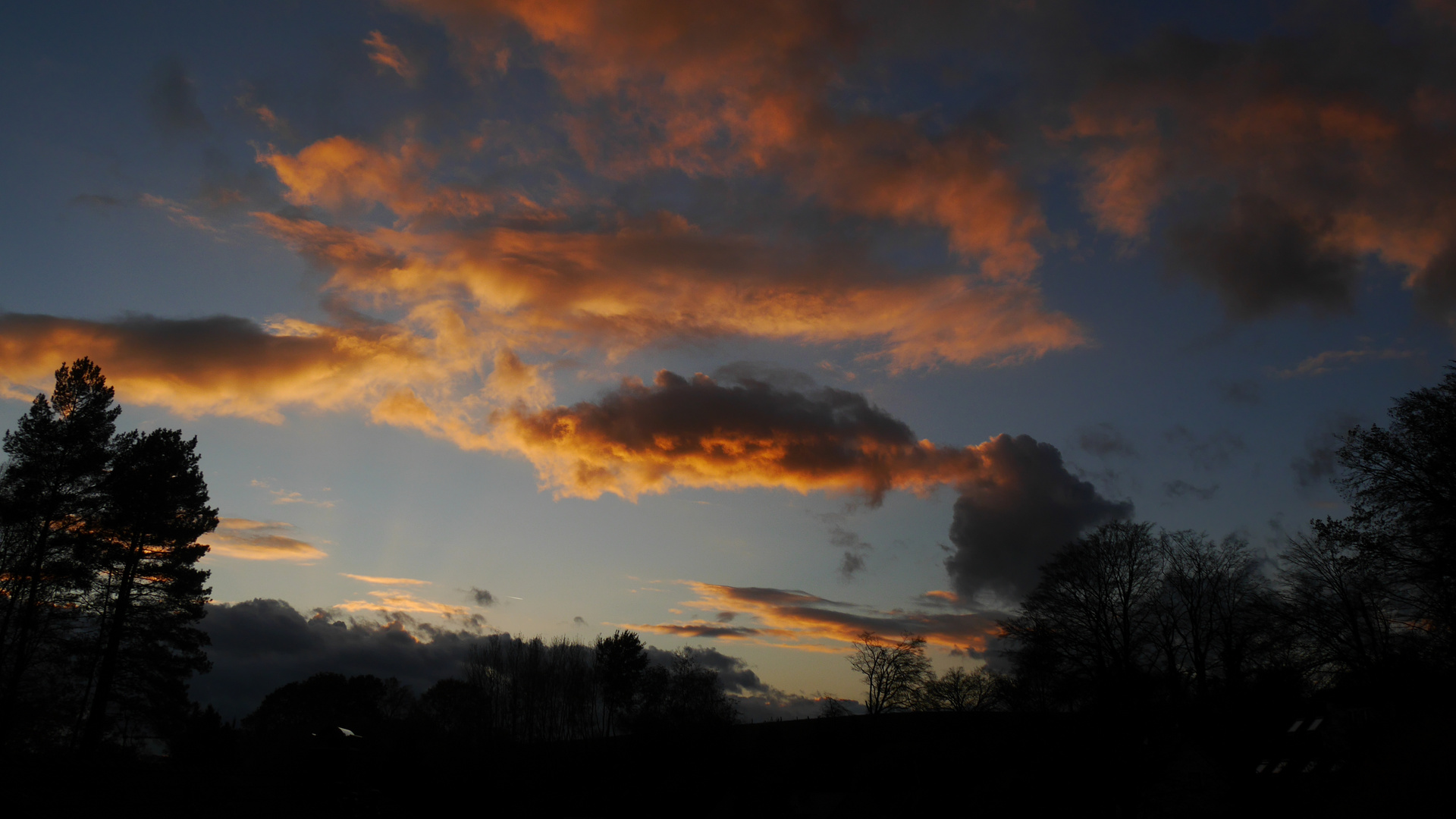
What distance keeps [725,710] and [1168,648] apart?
37.6 m

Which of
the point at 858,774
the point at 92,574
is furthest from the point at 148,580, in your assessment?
the point at 858,774

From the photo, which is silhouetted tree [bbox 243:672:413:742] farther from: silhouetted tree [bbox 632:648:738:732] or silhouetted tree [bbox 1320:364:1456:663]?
silhouetted tree [bbox 1320:364:1456:663]

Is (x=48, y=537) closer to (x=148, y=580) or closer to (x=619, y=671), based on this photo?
(x=148, y=580)

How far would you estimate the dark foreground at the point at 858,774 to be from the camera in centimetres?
2416

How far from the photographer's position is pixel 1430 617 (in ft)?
97.1

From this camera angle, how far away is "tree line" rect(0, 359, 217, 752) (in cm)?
2827

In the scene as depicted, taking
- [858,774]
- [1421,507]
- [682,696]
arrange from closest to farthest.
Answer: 1. [1421,507]
2. [858,774]
3. [682,696]

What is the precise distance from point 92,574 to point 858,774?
45.0 m

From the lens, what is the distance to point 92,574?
1197 inches

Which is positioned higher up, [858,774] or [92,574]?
[92,574]

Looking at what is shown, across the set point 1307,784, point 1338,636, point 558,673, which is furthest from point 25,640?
point 558,673

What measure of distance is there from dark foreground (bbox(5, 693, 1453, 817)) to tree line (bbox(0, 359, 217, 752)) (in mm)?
3297

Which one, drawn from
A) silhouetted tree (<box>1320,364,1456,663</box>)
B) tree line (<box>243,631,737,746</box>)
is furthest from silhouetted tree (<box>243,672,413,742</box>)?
silhouetted tree (<box>1320,364,1456,663</box>)

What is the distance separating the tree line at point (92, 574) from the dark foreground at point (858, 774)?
130 inches
